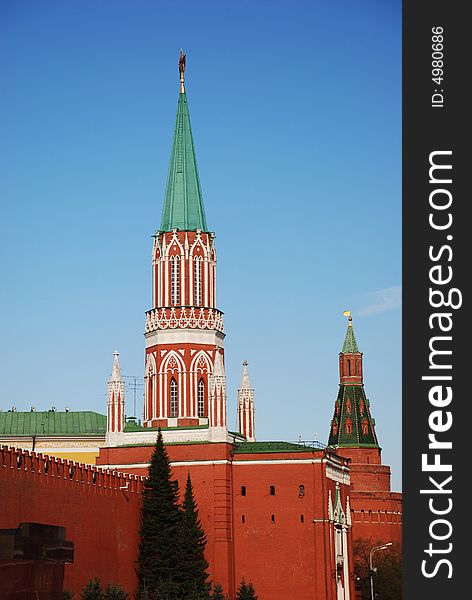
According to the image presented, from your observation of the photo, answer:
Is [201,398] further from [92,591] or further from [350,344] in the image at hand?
[350,344]

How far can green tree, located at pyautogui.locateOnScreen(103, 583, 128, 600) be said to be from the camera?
57.2m

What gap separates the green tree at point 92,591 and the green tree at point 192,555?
6542 millimetres

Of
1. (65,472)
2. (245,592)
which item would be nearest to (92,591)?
(65,472)

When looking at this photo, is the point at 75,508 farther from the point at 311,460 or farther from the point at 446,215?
the point at 446,215

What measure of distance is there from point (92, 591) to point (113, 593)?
1.69m

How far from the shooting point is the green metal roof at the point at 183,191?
75.4 meters

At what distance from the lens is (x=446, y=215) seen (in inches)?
1088

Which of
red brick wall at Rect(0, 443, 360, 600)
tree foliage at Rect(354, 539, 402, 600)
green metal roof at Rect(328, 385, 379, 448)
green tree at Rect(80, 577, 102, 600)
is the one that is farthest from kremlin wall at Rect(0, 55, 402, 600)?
green metal roof at Rect(328, 385, 379, 448)

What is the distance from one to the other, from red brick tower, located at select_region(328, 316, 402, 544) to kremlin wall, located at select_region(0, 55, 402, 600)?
1490 inches

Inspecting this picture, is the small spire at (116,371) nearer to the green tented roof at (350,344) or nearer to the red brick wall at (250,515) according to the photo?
the red brick wall at (250,515)

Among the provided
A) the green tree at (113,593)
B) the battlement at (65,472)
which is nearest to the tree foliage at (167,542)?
the battlement at (65,472)

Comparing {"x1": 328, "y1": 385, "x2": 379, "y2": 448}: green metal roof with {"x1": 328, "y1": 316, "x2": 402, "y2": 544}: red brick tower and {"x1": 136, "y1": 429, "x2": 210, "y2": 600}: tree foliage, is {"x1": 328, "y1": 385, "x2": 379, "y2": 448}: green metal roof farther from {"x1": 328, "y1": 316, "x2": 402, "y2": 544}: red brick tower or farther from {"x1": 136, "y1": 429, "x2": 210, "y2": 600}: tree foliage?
{"x1": 136, "y1": 429, "x2": 210, "y2": 600}: tree foliage

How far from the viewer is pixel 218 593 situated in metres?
65.2

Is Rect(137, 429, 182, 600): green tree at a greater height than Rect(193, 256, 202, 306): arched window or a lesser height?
lesser
